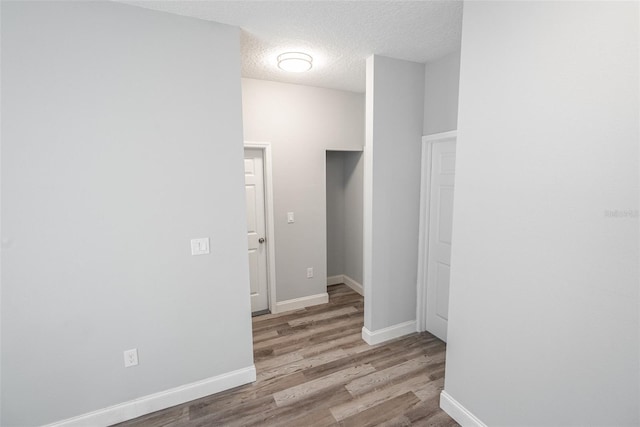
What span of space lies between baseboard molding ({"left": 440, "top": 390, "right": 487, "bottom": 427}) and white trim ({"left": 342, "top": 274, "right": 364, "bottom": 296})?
2.04m

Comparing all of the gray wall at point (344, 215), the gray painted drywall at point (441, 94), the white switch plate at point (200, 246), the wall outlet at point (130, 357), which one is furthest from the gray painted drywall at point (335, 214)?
the wall outlet at point (130, 357)

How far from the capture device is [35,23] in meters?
1.58

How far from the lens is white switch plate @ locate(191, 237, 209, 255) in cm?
202

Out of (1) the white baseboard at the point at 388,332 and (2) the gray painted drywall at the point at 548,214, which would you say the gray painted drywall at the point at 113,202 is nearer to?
(1) the white baseboard at the point at 388,332

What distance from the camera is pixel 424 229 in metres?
2.88

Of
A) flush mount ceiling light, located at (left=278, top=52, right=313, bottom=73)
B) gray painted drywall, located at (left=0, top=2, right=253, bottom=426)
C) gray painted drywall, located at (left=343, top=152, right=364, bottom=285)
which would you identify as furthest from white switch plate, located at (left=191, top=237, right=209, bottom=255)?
gray painted drywall, located at (left=343, top=152, right=364, bottom=285)

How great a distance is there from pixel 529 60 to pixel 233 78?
1.76m

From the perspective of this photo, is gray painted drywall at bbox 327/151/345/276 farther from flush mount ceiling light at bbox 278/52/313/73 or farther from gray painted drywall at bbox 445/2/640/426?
gray painted drywall at bbox 445/2/640/426

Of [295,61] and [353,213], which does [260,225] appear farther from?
[295,61]

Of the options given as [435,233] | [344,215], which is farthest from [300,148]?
[435,233]

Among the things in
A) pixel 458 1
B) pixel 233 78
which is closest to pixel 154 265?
pixel 233 78

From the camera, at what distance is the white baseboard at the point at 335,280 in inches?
171

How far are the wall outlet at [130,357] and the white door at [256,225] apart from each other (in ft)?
5.17

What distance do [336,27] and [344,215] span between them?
8.82ft
